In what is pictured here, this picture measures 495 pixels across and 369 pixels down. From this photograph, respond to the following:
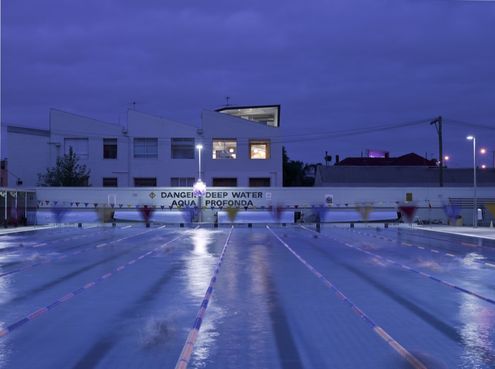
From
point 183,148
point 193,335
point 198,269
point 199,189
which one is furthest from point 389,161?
point 193,335

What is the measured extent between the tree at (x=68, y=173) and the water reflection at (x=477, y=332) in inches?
1803

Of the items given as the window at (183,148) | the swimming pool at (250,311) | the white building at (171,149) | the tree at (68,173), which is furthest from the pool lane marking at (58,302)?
the window at (183,148)

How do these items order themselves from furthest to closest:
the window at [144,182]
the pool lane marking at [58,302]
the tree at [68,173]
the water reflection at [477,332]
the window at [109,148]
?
1. the window at [144,182]
2. the window at [109,148]
3. the tree at [68,173]
4. the pool lane marking at [58,302]
5. the water reflection at [477,332]

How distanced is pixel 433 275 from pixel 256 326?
294 inches

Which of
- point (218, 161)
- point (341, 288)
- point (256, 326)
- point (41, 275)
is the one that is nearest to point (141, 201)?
point (218, 161)

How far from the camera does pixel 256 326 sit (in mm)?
8766

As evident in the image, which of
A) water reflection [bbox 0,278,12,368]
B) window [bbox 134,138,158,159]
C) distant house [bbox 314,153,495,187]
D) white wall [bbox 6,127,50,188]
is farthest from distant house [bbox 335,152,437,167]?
water reflection [bbox 0,278,12,368]

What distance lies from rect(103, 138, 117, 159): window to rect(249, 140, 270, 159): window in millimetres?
12608

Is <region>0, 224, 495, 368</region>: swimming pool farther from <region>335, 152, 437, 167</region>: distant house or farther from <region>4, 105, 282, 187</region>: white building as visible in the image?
<region>335, 152, 437, 167</region>: distant house

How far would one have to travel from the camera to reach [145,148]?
55250 millimetres

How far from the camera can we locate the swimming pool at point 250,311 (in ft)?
23.4

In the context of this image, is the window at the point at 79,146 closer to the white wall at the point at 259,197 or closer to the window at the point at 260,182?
the white wall at the point at 259,197

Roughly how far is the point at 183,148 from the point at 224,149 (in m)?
3.83

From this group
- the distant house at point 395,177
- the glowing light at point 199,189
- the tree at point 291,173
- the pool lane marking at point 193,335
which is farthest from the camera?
the tree at point 291,173
